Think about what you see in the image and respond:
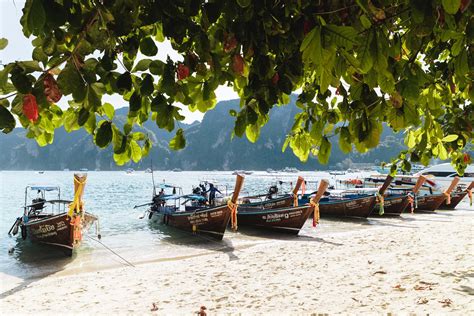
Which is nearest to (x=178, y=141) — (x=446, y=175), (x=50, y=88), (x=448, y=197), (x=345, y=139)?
(x=50, y=88)

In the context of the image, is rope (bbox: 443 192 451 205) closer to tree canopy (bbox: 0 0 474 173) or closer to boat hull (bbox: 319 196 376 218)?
boat hull (bbox: 319 196 376 218)

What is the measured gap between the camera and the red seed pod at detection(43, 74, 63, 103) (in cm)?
150

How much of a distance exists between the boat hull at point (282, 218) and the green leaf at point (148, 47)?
16.5 metres

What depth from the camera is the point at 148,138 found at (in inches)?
92.5

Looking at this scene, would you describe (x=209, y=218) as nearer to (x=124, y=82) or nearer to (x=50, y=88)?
(x=124, y=82)

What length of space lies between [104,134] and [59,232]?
50.2 ft

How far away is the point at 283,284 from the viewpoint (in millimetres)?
8273

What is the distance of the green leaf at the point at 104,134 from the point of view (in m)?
1.81

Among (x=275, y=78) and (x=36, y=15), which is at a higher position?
(x=275, y=78)

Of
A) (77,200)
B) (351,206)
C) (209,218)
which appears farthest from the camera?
(351,206)

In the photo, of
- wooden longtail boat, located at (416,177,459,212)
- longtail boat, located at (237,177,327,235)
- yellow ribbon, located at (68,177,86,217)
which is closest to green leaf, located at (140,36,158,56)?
yellow ribbon, located at (68,177,86,217)

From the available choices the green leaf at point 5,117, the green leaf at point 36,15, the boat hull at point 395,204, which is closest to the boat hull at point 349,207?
the boat hull at point 395,204

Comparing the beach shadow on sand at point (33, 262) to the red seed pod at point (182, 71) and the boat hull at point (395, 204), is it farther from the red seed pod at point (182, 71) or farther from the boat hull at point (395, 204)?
the boat hull at point (395, 204)

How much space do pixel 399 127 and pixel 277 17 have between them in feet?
3.11
